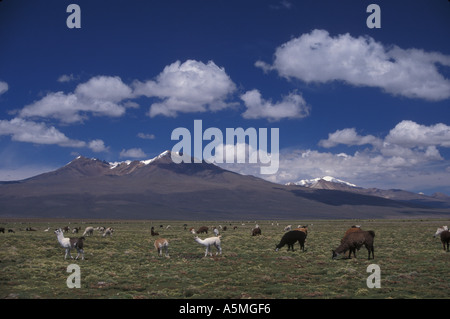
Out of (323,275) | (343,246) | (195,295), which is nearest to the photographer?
(195,295)

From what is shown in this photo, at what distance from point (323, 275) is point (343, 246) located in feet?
22.6

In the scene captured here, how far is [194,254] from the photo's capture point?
30953 mm

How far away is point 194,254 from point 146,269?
787 centimetres

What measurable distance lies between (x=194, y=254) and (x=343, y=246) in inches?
450
